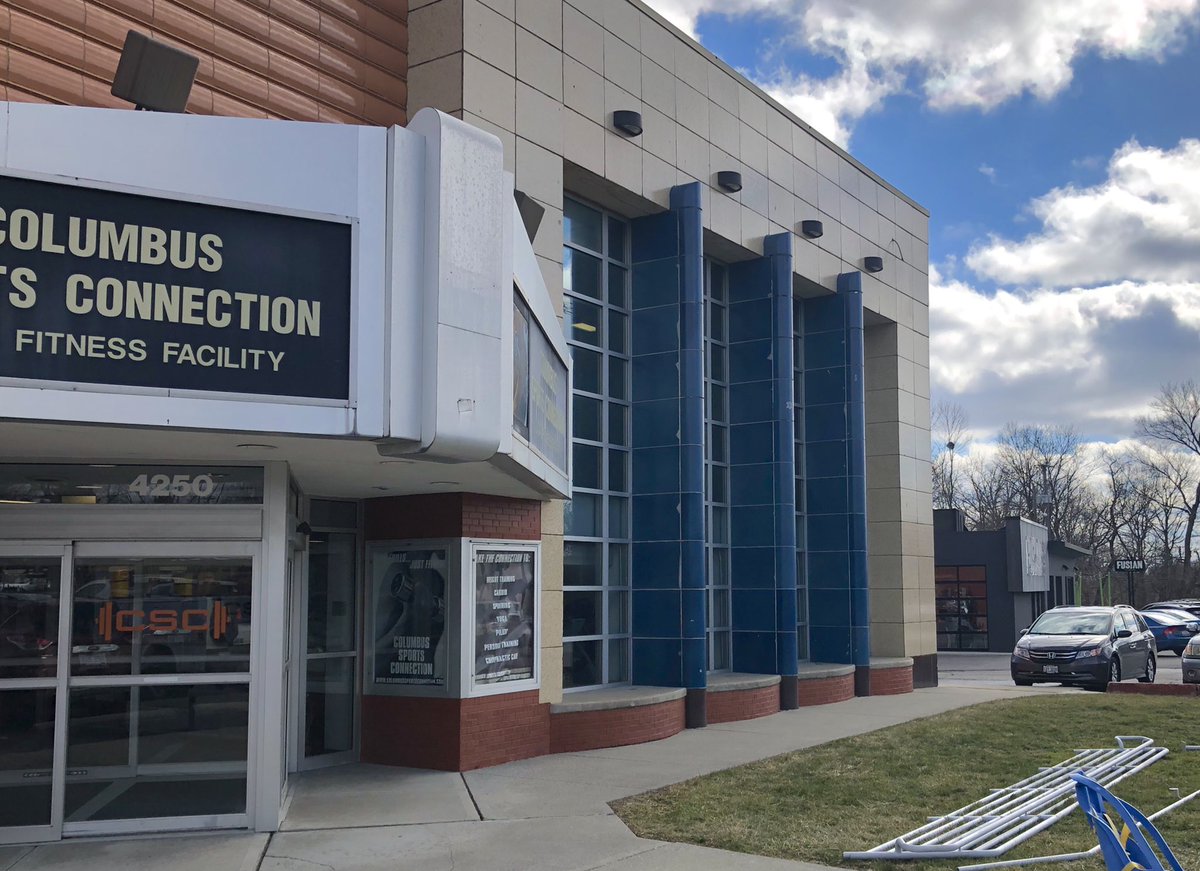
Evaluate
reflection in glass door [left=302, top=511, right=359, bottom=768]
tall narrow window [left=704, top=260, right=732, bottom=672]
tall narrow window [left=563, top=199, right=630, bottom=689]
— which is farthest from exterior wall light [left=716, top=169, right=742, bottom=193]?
reflection in glass door [left=302, top=511, right=359, bottom=768]

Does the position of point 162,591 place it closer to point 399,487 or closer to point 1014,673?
point 399,487

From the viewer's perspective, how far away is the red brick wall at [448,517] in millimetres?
11844

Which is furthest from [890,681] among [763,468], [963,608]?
[963,608]

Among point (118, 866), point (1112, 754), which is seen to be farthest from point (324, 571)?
point (1112, 754)

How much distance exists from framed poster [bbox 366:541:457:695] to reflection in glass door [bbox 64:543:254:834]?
2.97m

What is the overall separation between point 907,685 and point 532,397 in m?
13.4

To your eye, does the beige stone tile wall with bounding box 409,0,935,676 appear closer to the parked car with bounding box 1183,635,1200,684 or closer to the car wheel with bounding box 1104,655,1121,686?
the car wheel with bounding box 1104,655,1121,686

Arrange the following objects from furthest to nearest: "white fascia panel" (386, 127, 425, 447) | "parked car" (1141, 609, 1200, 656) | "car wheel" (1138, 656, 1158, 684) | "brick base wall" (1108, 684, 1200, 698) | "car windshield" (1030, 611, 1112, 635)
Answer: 1. "parked car" (1141, 609, 1200, 656)
2. "car wheel" (1138, 656, 1158, 684)
3. "car windshield" (1030, 611, 1112, 635)
4. "brick base wall" (1108, 684, 1200, 698)
5. "white fascia panel" (386, 127, 425, 447)

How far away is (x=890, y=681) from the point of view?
20.5 metres

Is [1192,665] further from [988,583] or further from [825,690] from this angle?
[988,583]

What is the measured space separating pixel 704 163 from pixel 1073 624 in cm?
1282

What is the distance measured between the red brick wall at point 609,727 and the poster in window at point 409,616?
1.87 metres

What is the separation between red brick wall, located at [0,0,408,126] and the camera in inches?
396

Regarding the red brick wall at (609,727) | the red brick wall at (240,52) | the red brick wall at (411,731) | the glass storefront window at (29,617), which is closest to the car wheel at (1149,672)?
the red brick wall at (609,727)
